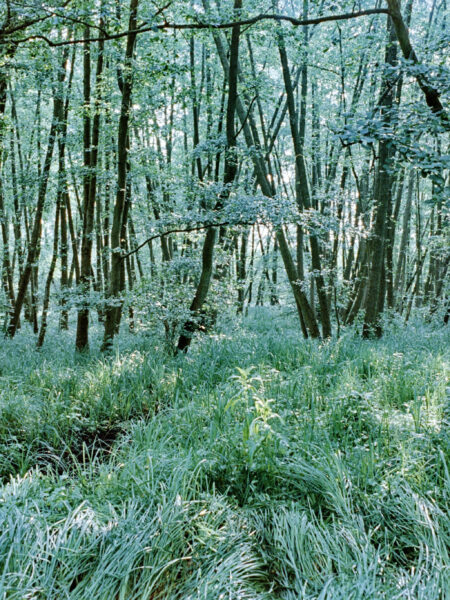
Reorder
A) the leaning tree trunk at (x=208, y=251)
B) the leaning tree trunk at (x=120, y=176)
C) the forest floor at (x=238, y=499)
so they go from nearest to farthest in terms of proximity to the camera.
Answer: the forest floor at (x=238, y=499) → the leaning tree trunk at (x=120, y=176) → the leaning tree trunk at (x=208, y=251)

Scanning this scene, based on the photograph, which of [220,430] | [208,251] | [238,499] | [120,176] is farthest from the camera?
[208,251]

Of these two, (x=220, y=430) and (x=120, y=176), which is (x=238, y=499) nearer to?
(x=220, y=430)

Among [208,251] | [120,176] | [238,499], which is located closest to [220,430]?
[238,499]

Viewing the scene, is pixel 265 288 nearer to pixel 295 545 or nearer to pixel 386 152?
pixel 386 152

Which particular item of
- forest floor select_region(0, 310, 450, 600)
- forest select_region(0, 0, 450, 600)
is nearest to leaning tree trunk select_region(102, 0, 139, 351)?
forest select_region(0, 0, 450, 600)

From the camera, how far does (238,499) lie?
264 cm

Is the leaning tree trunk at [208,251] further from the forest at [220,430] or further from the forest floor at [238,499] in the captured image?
the forest floor at [238,499]

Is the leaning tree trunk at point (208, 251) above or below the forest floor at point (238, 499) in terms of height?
above

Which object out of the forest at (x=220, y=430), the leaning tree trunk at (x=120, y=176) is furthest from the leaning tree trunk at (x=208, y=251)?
the leaning tree trunk at (x=120, y=176)

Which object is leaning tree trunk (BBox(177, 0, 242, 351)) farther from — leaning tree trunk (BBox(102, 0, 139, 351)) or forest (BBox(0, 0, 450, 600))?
leaning tree trunk (BBox(102, 0, 139, 351))

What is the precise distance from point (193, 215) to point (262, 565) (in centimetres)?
475

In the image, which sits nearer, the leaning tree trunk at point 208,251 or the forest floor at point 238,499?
the forest floor at point 238,499

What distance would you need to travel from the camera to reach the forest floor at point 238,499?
1.86m

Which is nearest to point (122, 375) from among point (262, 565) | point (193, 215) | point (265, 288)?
point (193, 215)
